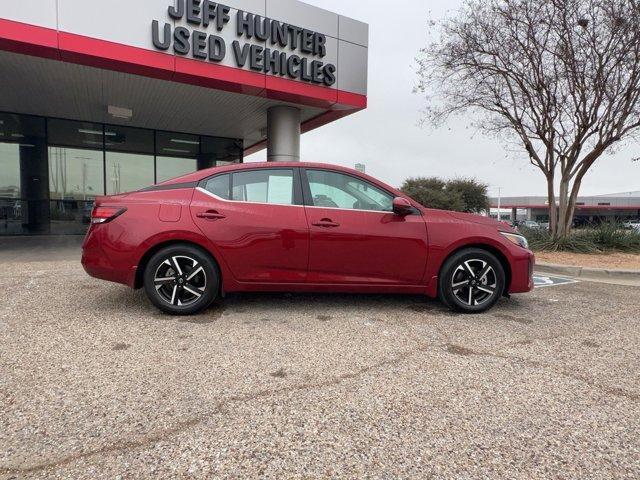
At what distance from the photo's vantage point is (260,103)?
34.4 ft

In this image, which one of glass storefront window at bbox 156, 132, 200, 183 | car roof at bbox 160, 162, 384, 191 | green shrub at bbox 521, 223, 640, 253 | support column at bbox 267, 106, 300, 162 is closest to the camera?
car roof at bbox 160, 162, 384, 191

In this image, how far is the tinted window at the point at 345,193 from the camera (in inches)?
167

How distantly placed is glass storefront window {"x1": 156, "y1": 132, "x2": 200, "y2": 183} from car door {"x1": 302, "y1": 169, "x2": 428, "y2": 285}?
11.6 meters

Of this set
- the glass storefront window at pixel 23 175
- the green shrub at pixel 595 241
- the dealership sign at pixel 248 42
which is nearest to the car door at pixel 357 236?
the dealership sign at pixel 248 42

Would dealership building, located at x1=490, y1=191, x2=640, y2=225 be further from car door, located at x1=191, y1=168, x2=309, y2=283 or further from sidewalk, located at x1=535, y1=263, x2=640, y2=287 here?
car door, located at x1=191, y1=168, x2=309, y2=283

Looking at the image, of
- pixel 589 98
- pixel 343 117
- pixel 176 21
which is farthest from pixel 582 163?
pixel 176 21

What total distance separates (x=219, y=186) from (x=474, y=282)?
2.92 meters

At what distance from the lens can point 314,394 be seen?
2.49 metres

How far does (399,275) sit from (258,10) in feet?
24.0

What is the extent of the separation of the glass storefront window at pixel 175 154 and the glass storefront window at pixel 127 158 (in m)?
Answer: 0.28

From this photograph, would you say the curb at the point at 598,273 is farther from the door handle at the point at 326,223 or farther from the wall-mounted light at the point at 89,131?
the wall-mounted light at the point at 89,131

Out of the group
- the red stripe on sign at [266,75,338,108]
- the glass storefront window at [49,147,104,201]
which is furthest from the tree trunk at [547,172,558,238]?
the glass storefront window at [49,147,104,201]

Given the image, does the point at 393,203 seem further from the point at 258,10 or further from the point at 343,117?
the point at 343,117

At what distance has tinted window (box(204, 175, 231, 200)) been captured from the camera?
4.14 metres
